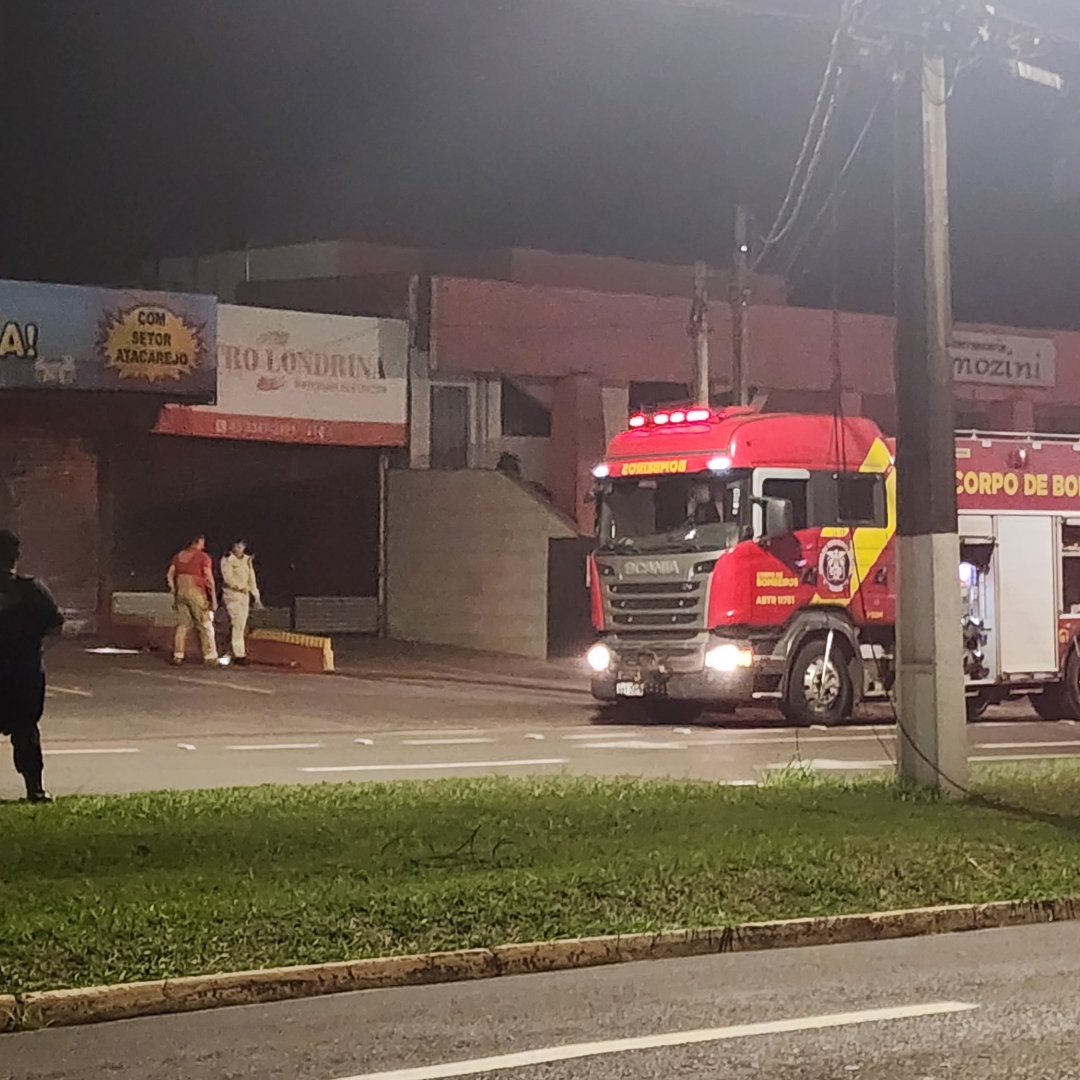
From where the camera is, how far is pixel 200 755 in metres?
17.2

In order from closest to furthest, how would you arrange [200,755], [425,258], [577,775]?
1. [577,775]
2. [200,755]
3. [425,258]

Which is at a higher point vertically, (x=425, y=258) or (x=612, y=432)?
(x=425, y=258)

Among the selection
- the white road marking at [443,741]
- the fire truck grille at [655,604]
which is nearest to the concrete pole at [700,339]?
the fire truck grille at [655,604]

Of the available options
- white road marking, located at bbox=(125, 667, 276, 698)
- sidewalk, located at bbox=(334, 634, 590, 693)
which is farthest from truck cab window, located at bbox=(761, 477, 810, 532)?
white road marking, located at bbox=(125, 667, 276, 698)

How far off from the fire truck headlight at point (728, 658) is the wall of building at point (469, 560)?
445 inches

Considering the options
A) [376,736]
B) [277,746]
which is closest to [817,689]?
[376,736]

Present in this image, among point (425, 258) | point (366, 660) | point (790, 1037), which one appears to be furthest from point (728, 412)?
point (425, 258)

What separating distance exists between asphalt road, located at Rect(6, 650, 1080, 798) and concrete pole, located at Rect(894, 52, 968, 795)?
216cm

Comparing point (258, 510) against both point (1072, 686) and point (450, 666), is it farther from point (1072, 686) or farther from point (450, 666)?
point (1072, 686)

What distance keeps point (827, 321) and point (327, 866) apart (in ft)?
94.8

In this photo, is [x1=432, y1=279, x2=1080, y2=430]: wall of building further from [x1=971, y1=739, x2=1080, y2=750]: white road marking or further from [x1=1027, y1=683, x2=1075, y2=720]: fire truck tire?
[x1=971, y1=739, x2=1080, y2=750]: white road marking

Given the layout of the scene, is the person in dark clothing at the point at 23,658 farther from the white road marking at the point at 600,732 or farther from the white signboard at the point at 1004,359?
the white signboard at the point at 1004,359

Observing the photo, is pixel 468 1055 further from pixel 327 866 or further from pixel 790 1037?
pixel 327 866

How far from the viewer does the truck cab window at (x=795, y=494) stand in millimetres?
20672
